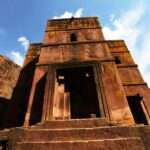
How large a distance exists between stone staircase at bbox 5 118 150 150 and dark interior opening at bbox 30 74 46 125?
1711 millimetres

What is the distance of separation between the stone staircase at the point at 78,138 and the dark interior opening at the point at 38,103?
67.4 inches

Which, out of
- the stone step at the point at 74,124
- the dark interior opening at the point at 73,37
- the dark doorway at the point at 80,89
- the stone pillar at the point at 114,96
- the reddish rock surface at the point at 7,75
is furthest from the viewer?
the reddish rock surface at the point at 7,75

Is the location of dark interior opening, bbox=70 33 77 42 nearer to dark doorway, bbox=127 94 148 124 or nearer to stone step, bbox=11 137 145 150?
dark doorway, bbox=127 94 148 124

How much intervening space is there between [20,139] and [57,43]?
6541 mm

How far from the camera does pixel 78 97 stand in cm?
859

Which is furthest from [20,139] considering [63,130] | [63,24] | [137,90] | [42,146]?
[63,24]

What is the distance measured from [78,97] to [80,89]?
47 cm

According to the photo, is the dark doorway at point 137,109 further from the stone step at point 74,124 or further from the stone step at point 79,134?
the stone step at point 79,134

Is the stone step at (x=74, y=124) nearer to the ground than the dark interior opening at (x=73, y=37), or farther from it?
nearer to the ground

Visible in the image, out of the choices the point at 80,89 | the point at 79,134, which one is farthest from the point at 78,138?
the point at 80,89

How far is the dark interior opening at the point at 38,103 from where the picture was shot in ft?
20.8

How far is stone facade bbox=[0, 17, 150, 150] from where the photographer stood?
4.15 metres

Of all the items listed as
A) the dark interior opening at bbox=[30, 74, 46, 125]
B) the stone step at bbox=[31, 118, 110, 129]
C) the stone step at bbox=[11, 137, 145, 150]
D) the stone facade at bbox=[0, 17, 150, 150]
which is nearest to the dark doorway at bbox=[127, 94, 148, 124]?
the stone facade at bbox=[0, 17, 150, 150]

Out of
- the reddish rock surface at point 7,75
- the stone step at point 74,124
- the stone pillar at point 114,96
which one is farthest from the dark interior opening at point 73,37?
the stone step at point 74,124
